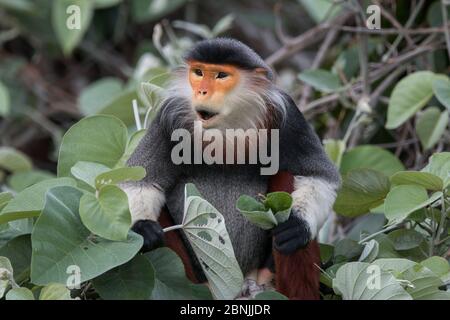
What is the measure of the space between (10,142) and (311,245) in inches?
170

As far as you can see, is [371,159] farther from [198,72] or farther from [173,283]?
[173,283]

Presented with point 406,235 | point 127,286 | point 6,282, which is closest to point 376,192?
point 406,235

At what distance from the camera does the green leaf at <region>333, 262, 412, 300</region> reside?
9.26 ft

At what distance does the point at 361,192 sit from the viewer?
3512mm

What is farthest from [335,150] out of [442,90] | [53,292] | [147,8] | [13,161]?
[147,8]

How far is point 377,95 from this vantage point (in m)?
4.76

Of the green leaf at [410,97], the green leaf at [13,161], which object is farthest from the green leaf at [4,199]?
the green leaf at [13,161]

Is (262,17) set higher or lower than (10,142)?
higher

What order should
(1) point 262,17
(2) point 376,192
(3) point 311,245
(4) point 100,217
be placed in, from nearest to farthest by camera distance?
(4) point 100,217
(3) point 311,245
(2) point 376,192
(1) point 262,17

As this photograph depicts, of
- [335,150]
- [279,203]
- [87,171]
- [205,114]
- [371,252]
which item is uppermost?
[205,114]

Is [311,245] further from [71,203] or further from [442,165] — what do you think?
[71,203]

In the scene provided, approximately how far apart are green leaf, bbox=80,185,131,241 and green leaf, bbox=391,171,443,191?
0.96m

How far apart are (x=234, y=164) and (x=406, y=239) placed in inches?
25.9

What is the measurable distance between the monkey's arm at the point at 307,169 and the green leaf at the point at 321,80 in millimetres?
1064
